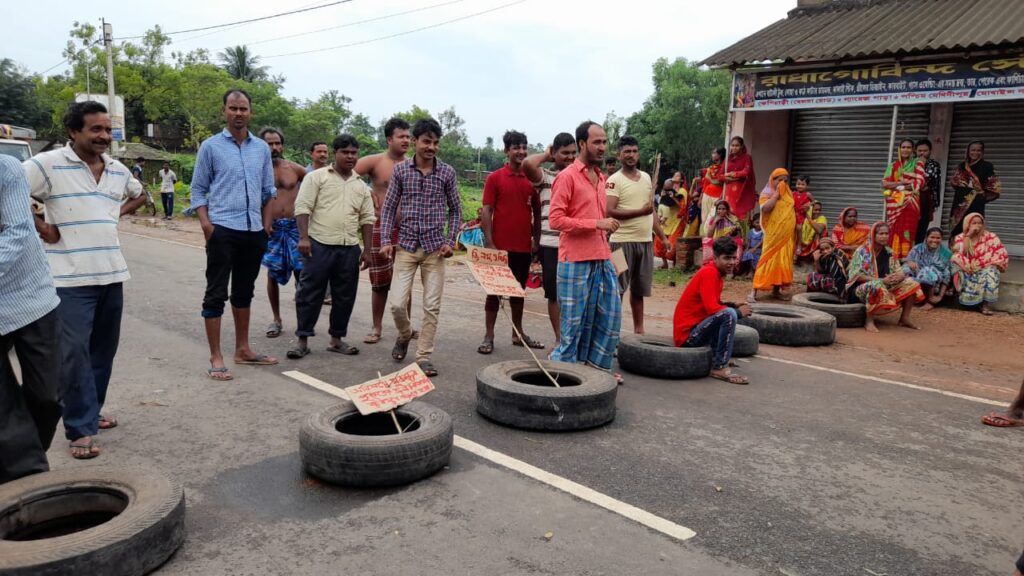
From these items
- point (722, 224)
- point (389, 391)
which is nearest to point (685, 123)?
point (722, 224)

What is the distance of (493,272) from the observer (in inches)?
222

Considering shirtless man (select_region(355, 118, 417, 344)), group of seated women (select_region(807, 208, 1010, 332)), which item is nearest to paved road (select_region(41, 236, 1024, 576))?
shirtless man (select_region(355, 118, 417, 344))

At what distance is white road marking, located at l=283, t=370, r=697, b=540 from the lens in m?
3.20

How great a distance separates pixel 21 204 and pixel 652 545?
3226 millimetres

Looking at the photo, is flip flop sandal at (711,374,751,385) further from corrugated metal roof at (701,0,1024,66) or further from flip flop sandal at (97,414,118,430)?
corrugated metal roof at (701,0,1024,66)

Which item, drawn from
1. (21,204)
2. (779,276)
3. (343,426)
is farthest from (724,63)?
(21,204)

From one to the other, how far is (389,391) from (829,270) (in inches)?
297

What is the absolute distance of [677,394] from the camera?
5430mm

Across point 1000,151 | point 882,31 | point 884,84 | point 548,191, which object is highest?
point 882,31

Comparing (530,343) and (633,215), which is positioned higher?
(633,215)

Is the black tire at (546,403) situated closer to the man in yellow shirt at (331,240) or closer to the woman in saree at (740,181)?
the man in yellow shirt at (331,240)

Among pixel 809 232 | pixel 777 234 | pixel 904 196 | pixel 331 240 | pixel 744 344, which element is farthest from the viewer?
pixel 809 232

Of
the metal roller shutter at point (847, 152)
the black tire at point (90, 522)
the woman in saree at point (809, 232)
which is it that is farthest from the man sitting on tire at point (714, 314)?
the metal roller shutter at point (847, 152)

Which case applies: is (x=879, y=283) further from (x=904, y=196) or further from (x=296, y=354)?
(x=296, y=354)
